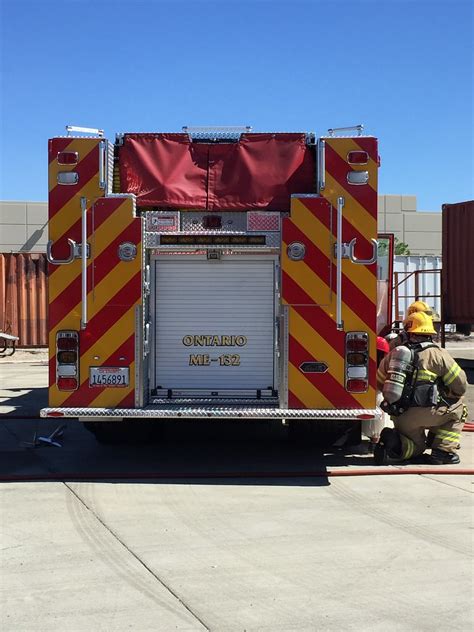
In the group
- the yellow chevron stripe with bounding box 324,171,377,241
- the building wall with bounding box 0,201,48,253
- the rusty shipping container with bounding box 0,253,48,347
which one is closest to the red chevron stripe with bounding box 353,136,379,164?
the yellow chevron stripe with bounding box 324,171,377,241

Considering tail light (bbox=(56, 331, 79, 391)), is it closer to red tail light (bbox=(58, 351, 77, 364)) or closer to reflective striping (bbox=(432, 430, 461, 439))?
red tail light (bbox=(58, 351, 77, 364))

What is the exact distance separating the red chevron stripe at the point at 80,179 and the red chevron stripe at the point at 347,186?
2.01 m

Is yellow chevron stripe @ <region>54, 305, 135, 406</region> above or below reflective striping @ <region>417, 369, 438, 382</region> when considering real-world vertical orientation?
above

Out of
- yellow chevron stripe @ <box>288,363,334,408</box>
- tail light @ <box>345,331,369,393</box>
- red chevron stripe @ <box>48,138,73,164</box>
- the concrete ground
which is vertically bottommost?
the concrete ground

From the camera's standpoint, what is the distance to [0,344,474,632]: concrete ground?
12.4 feet

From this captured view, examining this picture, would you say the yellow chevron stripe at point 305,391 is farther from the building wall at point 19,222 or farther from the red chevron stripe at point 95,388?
the building wall at point 19,222

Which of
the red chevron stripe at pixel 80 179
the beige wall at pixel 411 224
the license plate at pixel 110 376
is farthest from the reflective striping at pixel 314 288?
the beige wall at pixel 411 224

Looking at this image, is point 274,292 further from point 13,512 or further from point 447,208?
point 447,208

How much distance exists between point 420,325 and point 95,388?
121 inches

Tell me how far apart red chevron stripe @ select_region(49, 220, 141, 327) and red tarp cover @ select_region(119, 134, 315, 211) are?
1.63 ft

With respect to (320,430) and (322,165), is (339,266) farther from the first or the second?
(320,430)

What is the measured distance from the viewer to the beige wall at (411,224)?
165 feet

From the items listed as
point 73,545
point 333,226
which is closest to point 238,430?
point 333,226

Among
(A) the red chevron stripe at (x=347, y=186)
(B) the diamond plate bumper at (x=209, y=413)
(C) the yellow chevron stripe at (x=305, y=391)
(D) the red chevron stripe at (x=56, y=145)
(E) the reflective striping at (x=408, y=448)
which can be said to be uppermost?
(D) the red chevron stripe at (x=56, y=145)
